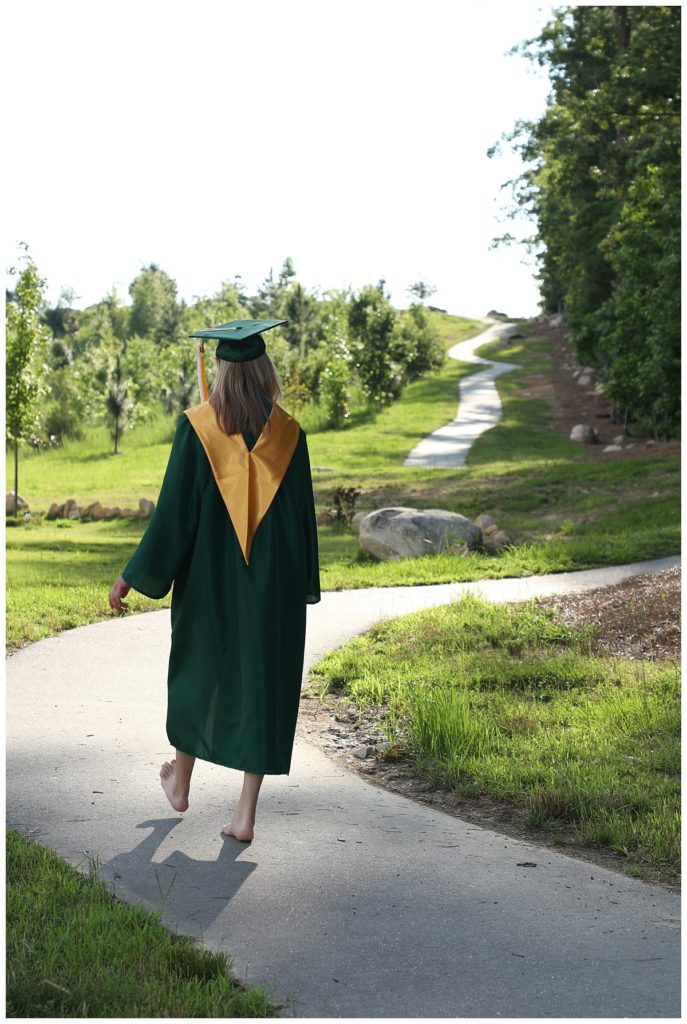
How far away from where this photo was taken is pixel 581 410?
3684 cm

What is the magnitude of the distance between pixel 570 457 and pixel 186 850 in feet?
71.7

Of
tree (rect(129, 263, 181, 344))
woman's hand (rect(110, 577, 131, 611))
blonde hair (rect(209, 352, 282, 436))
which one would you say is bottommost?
woman's hand (rect(110, 577, 131, 611))

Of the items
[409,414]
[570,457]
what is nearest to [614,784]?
[570,457]

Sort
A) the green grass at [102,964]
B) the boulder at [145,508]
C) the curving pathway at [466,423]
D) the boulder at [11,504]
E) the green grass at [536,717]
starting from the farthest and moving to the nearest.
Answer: the curving pathway at [466,423], the boulder at [11,504], the boulder at [145,508], the green grass at [536,717], the green grass at [102,964]

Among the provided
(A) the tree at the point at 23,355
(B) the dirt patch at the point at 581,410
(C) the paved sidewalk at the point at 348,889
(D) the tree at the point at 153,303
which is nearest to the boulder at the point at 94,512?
(A) the tree at the point at 23,355

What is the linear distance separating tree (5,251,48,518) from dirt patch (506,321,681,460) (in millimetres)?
10928

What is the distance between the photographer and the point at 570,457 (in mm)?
25438

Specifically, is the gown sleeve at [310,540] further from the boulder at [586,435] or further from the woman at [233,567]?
the boulder at [586,435]

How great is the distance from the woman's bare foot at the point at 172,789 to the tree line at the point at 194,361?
14.5 meters

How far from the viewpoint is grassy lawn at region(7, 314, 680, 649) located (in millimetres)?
11453

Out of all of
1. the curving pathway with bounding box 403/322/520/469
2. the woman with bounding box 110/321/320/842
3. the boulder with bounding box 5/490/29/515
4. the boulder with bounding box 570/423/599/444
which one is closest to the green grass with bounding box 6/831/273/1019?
the woman with bounding box 110/321/320/842

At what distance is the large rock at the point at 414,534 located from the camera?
13.1 metres

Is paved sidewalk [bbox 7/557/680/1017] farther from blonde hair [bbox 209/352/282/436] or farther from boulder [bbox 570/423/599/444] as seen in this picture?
boulder [bbox 570/423/599/444]

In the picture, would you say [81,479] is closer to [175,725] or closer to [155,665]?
[155,665]
